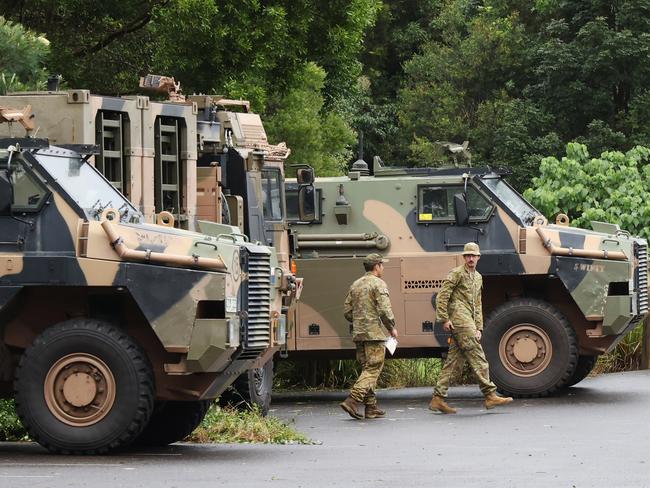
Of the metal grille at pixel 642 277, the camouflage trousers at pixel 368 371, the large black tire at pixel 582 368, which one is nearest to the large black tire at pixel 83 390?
the camouflage trousers at pixel 368 371

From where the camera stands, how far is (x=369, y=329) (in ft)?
60.7

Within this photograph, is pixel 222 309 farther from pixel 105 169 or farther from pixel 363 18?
pixel 363 18

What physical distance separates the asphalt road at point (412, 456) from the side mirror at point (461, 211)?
2485 millimetres

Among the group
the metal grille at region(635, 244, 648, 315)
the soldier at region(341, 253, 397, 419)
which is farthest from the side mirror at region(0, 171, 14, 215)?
the metal grille at region(635, 244, 648, 315)

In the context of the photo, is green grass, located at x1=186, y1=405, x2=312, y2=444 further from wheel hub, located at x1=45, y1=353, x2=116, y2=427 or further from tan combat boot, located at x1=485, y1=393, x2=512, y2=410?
tan combat boot, located at x1=485, y1=393, x2=512, y2=410

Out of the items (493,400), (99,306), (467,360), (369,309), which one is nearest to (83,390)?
(99,306)

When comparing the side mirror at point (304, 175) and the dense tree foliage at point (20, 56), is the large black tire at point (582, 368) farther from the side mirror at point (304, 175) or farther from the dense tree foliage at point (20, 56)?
the dense tree foliage at point (20, 56)

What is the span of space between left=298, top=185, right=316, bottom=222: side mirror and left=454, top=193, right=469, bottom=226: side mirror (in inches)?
67.3

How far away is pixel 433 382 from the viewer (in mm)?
24062

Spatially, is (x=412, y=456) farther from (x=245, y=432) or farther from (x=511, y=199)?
(x=511, y=199)

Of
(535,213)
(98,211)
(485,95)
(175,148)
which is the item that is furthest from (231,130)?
(485,95)

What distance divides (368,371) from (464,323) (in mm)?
1222

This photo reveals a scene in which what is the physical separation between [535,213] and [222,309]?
26.9 feet

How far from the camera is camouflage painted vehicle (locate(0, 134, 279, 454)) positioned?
13.7m
